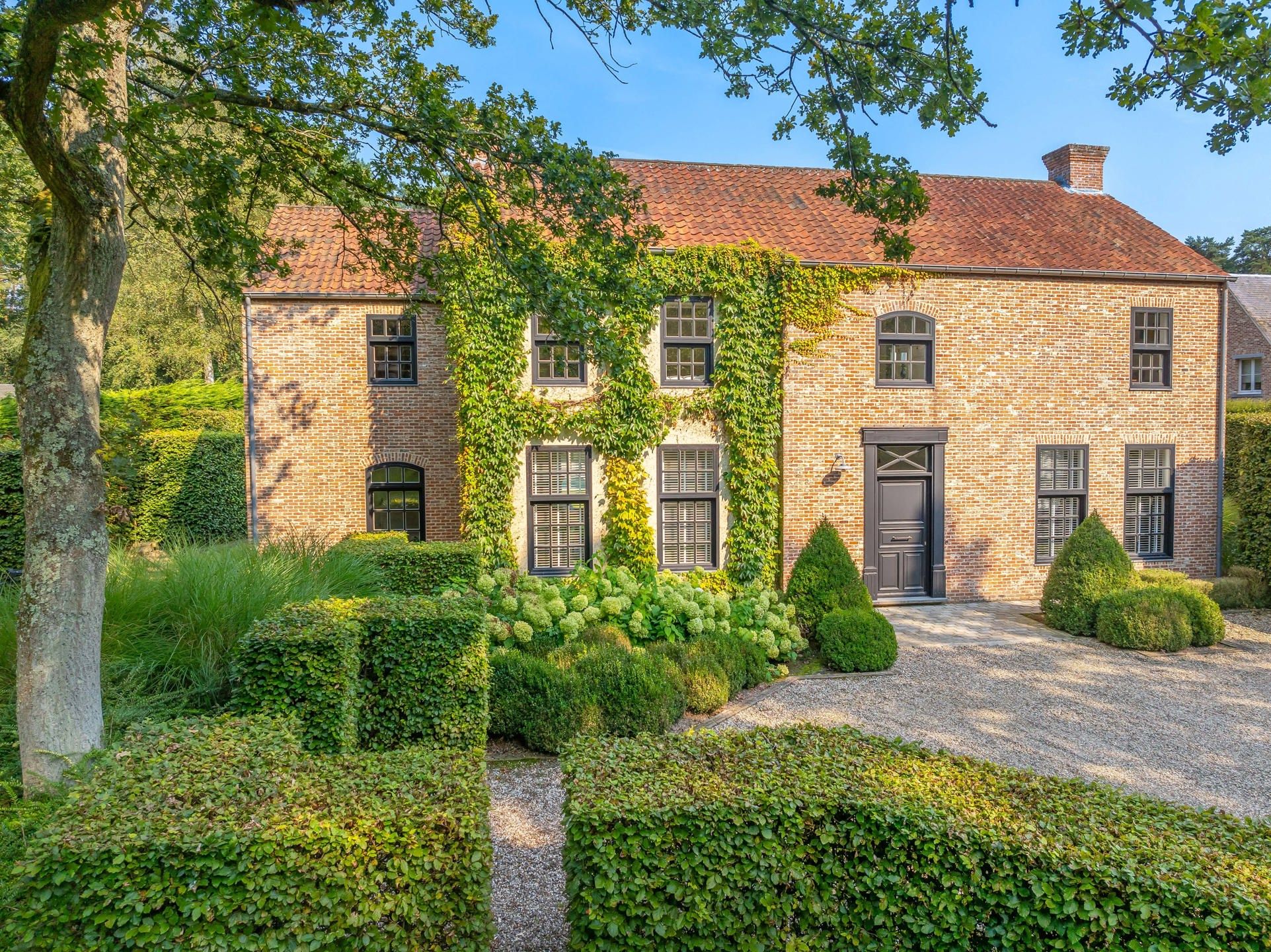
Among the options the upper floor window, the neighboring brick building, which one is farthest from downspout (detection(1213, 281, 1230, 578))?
the upper floor window

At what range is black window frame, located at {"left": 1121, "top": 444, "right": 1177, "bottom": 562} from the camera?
14.4 metres

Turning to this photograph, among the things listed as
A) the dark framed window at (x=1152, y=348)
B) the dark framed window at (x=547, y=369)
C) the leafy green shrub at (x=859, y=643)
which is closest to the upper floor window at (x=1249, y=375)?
the dark framed window at (x=1152, y=348)

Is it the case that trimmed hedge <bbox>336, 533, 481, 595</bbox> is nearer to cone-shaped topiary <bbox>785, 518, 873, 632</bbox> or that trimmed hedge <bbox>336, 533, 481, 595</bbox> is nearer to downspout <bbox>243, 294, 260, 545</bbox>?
cone-shaped topiary <bbox>785, 518, 873, 632</bbox>

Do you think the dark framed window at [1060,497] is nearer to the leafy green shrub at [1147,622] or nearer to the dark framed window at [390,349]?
the leafy green shrub at [1147,622]

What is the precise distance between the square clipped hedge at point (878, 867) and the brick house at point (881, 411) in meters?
9.52

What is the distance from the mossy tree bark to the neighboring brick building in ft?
121

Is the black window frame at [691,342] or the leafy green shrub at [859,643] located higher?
the black window frame at [691,342]

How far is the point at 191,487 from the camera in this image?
45.3ft

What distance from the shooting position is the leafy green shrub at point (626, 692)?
709 centimetres

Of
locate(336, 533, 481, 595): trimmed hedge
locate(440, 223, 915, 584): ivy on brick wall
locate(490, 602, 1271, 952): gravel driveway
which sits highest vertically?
locate(440, 223, 915, 584): ivy on brick wall

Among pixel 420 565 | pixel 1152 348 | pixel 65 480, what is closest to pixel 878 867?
pixel 65 480

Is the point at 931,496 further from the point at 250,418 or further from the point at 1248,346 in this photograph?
the point at 1248,346

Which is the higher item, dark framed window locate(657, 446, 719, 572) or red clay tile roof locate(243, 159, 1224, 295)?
red clay tile roof locate(243, 159, 1224, 295)

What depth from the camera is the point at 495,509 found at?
1230 cm
